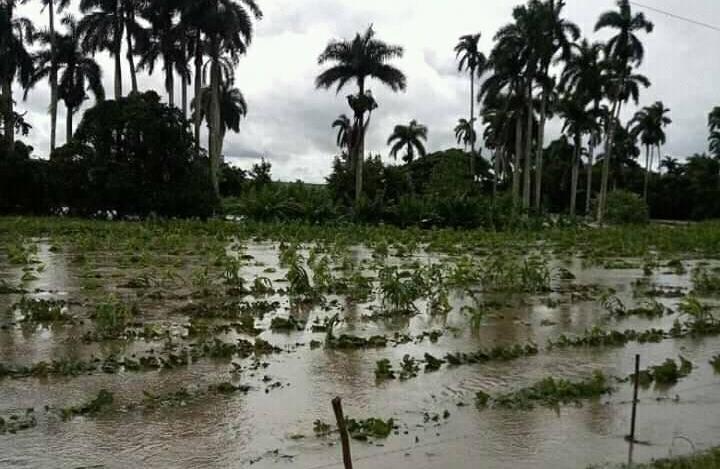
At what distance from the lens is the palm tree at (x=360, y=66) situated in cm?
4281

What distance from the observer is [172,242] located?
67.8 ft

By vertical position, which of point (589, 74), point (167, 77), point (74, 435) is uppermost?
point (589, 74)

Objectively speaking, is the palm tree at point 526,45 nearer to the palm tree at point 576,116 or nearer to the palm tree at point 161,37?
the palm tree at point 576,116

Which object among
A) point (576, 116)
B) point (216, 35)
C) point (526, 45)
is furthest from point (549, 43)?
point (216, 35)

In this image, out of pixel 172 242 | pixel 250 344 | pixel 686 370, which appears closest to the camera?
pixel 686 370

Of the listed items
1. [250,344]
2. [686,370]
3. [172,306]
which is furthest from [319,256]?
[686,370]

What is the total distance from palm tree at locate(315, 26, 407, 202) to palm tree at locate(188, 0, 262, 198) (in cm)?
555

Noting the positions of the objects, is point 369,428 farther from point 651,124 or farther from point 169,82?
point 651,124

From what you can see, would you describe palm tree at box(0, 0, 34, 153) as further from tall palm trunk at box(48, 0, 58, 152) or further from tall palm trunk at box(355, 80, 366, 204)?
tall palm trunk at box(355, 80, 366, 204)

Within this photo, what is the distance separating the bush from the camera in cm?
4822

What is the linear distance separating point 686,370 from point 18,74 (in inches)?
1888

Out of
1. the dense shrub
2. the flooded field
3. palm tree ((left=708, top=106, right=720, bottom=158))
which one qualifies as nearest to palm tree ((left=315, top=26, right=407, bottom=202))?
the dense shrub

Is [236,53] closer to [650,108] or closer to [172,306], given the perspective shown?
[172,306]

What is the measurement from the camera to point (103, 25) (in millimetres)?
37906
